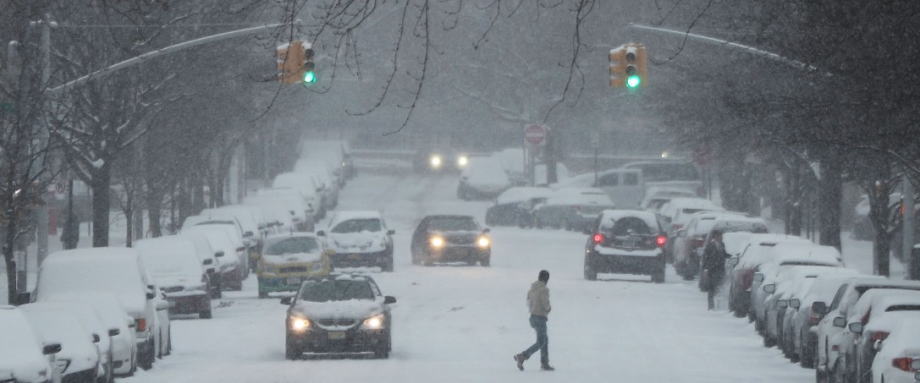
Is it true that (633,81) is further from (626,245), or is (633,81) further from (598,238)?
(626,245)

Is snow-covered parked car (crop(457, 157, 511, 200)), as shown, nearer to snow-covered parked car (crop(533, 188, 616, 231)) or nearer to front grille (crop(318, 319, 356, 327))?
snow-covered parked car (crop(533, 188, 616, 231))

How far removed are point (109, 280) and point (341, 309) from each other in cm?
345

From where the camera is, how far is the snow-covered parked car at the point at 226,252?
41562 mm

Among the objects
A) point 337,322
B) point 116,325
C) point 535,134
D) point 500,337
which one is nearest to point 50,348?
point 116,325

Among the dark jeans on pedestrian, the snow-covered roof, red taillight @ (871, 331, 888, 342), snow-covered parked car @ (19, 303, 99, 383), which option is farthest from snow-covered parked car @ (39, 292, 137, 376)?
the snow-covered roof

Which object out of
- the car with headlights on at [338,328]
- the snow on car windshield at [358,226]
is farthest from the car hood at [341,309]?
the snow on car windshield at [358,226]

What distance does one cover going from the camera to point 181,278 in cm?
3344

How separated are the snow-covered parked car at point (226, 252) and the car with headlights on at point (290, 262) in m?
1.09

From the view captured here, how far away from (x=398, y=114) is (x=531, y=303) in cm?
8347

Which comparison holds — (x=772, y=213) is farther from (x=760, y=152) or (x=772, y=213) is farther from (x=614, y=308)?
(x=614, y=308)

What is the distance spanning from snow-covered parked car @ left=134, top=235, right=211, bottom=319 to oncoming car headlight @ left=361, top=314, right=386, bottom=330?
8.04m

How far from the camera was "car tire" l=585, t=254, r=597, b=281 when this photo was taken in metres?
42.3

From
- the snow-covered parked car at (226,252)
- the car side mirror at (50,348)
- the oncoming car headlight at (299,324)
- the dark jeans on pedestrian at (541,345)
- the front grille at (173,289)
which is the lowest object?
the dark jeans on pedestrian at (541,345)

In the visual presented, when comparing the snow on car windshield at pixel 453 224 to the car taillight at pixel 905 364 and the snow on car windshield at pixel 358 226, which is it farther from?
the car taillight at pixel 905 364
